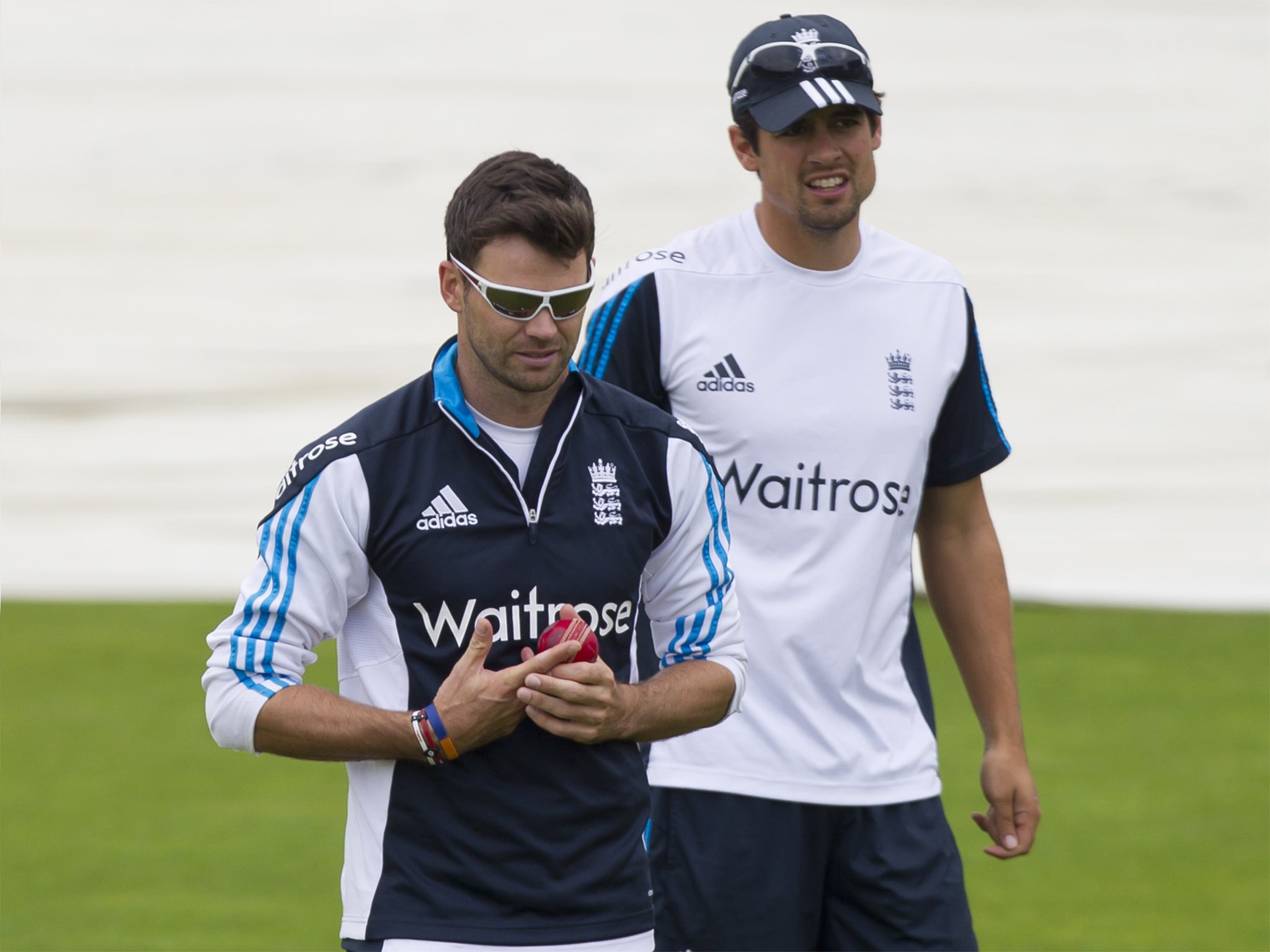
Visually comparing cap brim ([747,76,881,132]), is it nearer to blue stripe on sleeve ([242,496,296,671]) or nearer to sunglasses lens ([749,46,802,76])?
sunglasses lens ([749,46,802,76])

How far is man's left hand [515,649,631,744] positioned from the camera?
9.39 ft

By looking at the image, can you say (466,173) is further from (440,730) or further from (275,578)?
(440,730)

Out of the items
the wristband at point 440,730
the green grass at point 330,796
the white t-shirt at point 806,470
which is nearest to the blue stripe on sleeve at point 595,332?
the white t-shirt at point 806,470

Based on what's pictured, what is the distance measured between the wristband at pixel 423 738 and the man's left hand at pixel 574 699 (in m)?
0.14

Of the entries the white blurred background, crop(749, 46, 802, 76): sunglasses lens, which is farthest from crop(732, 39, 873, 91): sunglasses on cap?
the white blurred background

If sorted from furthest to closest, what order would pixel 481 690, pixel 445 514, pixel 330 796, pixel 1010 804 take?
pixel 330 796
pixel 1010 804
pixel 445 514
pixel 481 690

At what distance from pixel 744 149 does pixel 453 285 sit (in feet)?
3.52

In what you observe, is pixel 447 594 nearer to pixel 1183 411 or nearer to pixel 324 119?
pixel 1183 411

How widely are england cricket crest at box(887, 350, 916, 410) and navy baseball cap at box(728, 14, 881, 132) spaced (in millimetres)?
471

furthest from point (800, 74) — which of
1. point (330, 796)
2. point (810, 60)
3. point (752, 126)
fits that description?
point (330, 796)

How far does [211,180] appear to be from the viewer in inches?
723

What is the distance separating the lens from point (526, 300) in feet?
9.59

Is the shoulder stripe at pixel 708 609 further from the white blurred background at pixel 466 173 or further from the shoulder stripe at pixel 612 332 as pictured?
the white blurred background at pixel 466 173

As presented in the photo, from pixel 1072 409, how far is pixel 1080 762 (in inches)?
234
